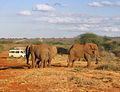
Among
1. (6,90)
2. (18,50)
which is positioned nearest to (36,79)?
(6,90)

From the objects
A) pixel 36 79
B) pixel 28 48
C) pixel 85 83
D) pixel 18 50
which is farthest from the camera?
pixel 18 50

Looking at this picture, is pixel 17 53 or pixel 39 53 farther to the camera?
pixel 17 53

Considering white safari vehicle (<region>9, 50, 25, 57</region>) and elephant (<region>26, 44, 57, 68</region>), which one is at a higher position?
elephant (<region>26, 44, 57, 68</region>)

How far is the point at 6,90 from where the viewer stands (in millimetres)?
12898

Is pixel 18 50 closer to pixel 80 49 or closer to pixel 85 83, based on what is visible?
pixel 80 49

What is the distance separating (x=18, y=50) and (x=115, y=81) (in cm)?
3451

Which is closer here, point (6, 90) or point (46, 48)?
point (6, 90)

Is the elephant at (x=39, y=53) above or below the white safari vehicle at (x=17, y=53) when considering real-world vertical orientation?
above

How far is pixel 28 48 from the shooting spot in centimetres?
2459

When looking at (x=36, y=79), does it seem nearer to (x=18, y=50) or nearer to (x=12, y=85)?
(x=12, y=85)

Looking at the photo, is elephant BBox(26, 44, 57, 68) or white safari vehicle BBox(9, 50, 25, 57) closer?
elephant BBox(26, 44, 57, 68)

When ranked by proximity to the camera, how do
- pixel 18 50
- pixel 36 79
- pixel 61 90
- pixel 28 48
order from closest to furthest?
pixel 61 90, pixel 36 79, pixel 28 48, pixel 18 50

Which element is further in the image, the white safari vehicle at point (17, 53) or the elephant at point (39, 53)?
the white safari vehicle at point (17, 53)

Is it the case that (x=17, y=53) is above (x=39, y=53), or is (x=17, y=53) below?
below
